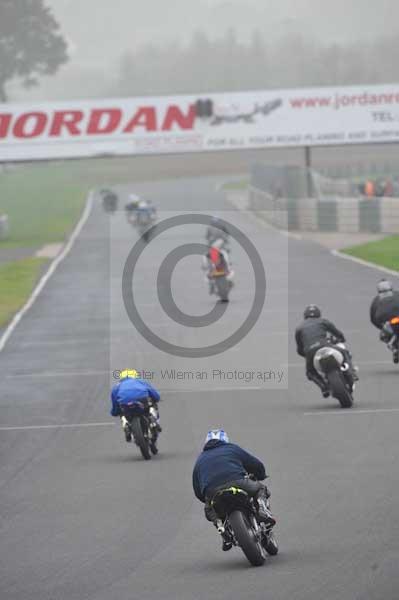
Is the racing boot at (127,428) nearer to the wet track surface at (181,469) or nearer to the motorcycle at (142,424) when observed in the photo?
the motorcycle at (142,424)

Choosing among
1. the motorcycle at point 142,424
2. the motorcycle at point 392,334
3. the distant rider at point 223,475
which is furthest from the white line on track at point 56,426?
the distant rider at point 223,475

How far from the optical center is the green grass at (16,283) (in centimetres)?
3781

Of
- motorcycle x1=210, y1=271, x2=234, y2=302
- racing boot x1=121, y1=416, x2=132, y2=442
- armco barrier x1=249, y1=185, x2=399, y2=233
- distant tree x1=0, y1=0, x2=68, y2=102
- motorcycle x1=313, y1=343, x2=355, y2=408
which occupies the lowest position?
racing boot x1=121, y1=416, x2=132, y2=442

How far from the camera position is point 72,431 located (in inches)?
761

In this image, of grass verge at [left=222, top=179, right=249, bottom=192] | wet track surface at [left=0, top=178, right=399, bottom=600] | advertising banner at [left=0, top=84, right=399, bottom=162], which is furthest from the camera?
grass verge at [left=222, top=179, right=249, bottom=192]

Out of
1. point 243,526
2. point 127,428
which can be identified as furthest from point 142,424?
point 243,526

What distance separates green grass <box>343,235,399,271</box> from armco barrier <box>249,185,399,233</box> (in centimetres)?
206

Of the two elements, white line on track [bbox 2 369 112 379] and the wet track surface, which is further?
white line on track [bbox 2 369 112 379]

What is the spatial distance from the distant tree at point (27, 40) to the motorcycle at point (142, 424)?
4499 inches

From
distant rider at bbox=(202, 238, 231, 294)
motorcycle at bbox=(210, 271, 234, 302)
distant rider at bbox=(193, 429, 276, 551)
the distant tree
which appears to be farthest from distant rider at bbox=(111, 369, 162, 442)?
the distant tree

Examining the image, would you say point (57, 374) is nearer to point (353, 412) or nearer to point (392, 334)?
point (392, 334)

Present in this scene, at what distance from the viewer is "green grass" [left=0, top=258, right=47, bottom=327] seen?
37.8 m

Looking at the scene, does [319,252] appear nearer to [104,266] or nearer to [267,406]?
[104,266]

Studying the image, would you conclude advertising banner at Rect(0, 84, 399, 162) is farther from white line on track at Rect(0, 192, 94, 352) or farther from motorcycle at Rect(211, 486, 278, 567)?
motorcycle at Rect(211, 486, 278, 567)
